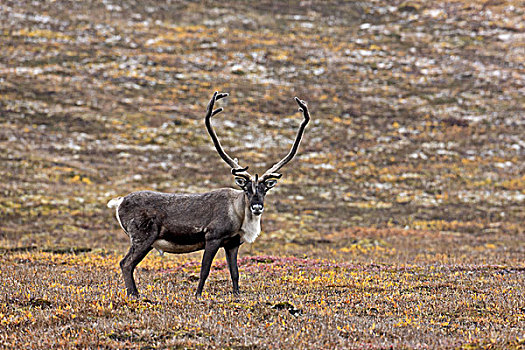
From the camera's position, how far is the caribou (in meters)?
10.5

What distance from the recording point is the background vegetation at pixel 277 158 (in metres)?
8.90

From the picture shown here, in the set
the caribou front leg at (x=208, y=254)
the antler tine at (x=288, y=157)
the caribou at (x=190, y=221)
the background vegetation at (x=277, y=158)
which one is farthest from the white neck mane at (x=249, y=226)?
the background vegetation at (x=277, y=158)

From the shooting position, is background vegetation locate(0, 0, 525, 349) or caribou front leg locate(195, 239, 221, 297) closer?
background vegetation locate(0, 0, 525, 349)

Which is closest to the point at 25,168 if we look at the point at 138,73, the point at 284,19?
the point at 138,73

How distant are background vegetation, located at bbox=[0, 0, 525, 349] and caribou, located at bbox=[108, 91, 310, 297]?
0.88 m

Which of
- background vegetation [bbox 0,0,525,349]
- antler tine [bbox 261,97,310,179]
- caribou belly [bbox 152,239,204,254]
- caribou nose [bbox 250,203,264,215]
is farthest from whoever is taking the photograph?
antler tine [bbox 261,97,310,179]

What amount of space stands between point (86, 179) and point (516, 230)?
2387 cm

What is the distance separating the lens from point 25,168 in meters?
31.3

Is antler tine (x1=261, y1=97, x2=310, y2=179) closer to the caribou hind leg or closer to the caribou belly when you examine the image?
the caribou belly

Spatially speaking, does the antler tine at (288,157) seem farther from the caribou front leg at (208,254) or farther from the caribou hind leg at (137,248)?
the caribou hind leg at (137,248)

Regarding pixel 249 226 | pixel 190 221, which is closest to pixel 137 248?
pixel 190 221

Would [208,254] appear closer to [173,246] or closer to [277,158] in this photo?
[173,246]

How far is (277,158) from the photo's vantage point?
1490 inches

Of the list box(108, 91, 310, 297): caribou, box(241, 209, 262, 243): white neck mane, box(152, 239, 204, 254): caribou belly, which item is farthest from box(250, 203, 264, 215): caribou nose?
box(152, 239, 204, 254): caribou belly
